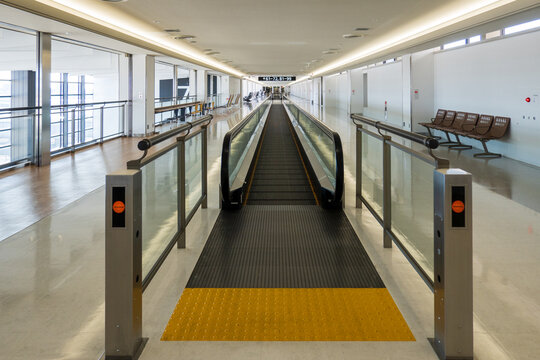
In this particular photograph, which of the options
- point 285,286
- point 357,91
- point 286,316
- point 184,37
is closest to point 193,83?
point 357,91

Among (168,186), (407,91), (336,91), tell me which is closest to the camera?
(168,186)

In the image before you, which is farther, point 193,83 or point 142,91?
point 193,83

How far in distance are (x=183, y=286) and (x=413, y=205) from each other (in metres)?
2.04

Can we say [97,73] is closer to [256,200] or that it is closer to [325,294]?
[256,200]

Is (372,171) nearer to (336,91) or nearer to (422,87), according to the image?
(422,87)

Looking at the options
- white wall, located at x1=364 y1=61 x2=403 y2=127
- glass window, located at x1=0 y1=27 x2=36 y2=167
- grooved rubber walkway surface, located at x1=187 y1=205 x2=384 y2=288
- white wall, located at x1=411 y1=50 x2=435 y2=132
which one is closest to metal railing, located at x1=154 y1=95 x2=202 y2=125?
glass window, located at x1=0 y1=27 x2=36 y2=167

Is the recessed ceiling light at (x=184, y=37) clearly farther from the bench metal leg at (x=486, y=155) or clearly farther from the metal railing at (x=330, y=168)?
the bench metal leg at (x=486, y=155)

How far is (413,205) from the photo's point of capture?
3.88 meters

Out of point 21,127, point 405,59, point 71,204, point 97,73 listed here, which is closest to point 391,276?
point 71,204

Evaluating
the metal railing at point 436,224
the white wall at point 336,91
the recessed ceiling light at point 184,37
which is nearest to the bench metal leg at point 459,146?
the recessed ceiling light at point 184,37

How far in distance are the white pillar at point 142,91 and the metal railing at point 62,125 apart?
1.48 feet

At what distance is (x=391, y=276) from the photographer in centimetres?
406

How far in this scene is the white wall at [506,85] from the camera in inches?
424

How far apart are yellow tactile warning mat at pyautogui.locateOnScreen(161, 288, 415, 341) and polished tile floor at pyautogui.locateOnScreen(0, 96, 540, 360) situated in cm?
9
